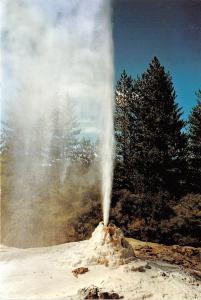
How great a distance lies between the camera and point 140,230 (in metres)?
18.7

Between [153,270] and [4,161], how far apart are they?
16.7 meters

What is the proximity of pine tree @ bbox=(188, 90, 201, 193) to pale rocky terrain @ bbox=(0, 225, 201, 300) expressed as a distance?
55.3 ft

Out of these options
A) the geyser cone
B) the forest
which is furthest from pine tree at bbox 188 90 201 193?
the geyser cone

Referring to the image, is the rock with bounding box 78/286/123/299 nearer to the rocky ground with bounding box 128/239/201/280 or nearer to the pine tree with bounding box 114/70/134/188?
the rocky ground with bounding box 128/239/201/280

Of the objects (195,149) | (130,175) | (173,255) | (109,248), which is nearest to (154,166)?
(130,175)

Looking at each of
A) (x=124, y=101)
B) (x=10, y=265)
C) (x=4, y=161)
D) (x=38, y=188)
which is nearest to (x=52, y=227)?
(x=38, y=188)

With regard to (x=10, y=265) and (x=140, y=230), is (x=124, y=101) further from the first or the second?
(x=10, y=265)

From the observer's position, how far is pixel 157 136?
26.1 m

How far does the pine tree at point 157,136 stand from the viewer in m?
24.7

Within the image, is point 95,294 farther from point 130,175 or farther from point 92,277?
point 130,175

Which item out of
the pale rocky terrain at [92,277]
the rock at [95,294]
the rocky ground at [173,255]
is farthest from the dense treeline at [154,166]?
the rock at [95,294]

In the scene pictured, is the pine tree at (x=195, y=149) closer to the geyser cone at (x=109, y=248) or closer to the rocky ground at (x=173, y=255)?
the rocky ground at (x=173, y=255)

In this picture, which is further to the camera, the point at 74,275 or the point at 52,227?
the point at 52,227

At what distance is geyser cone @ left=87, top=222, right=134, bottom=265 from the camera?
28.6 feet
